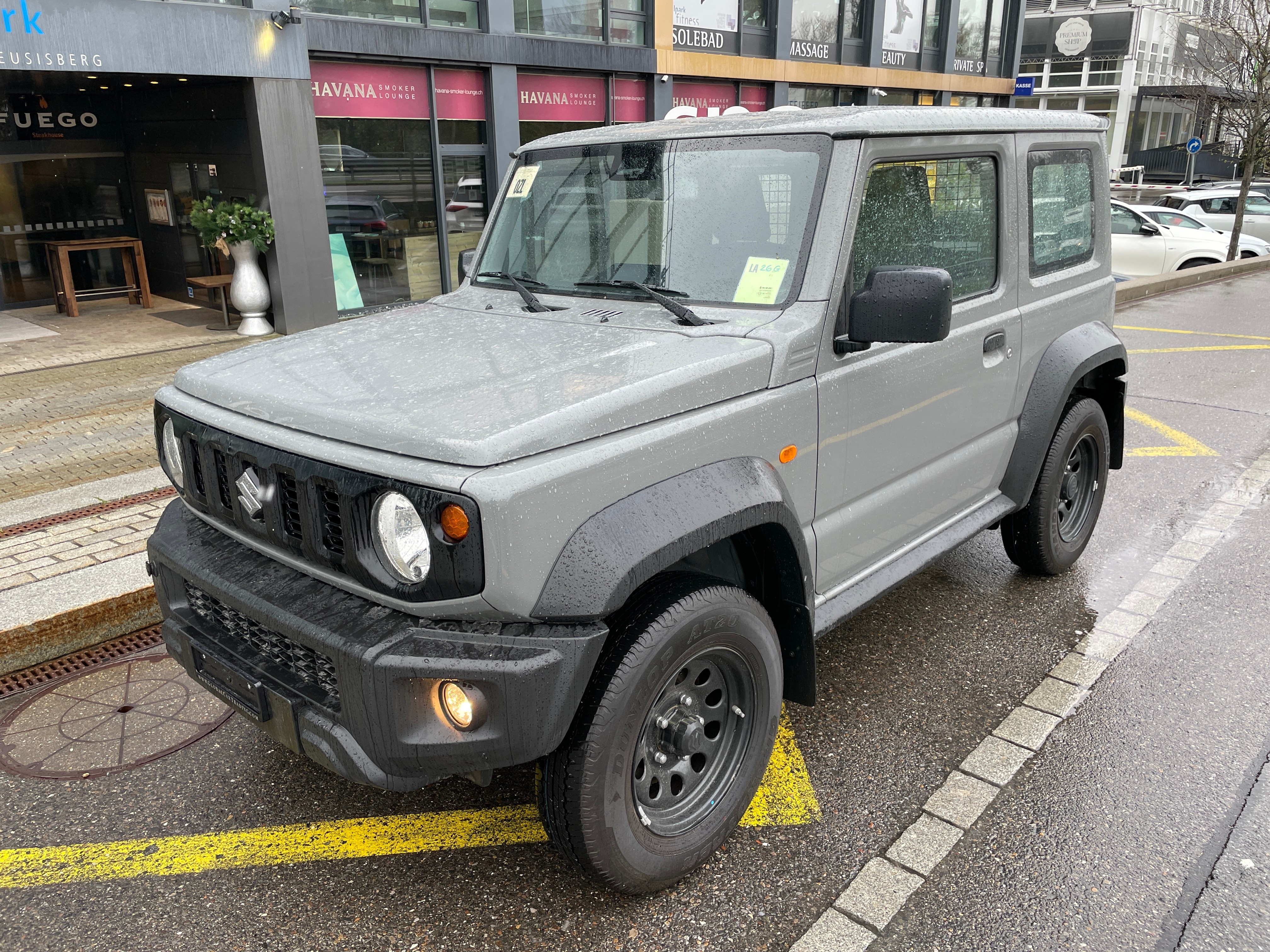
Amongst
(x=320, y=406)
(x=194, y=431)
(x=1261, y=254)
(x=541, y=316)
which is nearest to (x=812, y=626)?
(x=541, y=316)

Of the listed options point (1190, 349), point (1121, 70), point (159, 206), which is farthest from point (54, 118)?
point (1121, 70)

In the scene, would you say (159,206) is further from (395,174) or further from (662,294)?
(662,294)

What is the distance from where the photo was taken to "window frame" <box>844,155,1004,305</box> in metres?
2.94

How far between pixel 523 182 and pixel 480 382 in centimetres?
146

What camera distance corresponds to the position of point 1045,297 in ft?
13.2

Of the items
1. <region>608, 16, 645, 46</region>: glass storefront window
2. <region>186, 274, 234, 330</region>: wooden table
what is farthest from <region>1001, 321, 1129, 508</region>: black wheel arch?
<region>608, 16, 645, 46</region>: glass storefront window

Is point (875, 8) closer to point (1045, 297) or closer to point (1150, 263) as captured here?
point (1150, 263)

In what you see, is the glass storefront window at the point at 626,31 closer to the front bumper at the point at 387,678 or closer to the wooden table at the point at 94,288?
the wooden table at the point at 94,288

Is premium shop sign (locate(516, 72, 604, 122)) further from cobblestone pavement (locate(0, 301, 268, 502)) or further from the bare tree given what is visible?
the bare tree

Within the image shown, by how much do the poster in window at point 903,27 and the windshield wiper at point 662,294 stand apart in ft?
60.6

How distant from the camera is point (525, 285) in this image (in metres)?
3.48

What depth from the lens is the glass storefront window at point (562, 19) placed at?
12.7 meters

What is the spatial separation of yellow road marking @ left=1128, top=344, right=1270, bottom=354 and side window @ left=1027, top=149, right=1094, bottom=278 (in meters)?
6.79

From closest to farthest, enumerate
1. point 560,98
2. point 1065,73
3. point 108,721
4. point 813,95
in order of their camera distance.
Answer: point 108,721
point 560,98
point 813,95
point 1065,73
